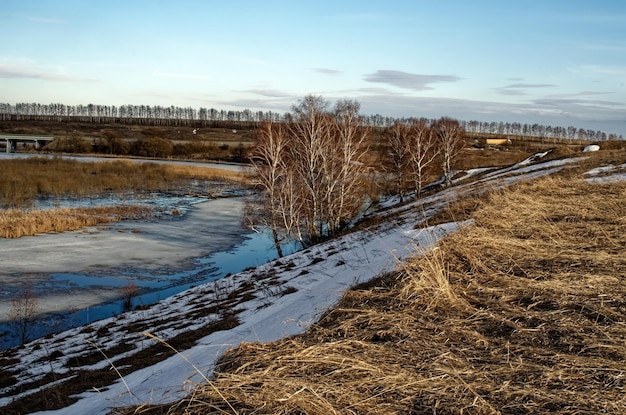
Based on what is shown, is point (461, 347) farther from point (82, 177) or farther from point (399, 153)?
point (82, 177)

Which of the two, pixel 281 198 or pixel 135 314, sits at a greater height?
pixel 281 198

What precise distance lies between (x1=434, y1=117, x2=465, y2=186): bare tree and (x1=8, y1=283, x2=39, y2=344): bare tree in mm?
37284

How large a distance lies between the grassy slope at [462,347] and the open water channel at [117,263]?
42.4 ft

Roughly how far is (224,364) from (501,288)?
2861 mm

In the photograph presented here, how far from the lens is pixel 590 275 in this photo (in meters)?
5.28

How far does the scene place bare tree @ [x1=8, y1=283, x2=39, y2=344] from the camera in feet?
47.9

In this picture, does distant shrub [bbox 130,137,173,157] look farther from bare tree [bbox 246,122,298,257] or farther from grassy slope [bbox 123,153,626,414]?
grassy slope [bbox 123,153,626,414]

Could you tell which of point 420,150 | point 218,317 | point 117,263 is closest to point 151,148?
point 420,150

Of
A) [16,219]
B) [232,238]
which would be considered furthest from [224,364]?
[16,219]

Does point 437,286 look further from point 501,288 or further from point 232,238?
point 232,238

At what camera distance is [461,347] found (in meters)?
3.87

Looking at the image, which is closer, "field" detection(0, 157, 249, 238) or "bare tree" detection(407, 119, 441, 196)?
"field" detection(0, 157, 249, 238)

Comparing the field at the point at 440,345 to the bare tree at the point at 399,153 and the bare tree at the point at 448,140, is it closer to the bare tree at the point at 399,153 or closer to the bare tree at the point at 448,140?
the bare tree at the point at 399,153

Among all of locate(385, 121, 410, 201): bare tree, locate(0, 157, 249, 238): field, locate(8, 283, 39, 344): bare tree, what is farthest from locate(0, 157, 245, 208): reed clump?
locate(8, 283, 39, 344): bare tree
